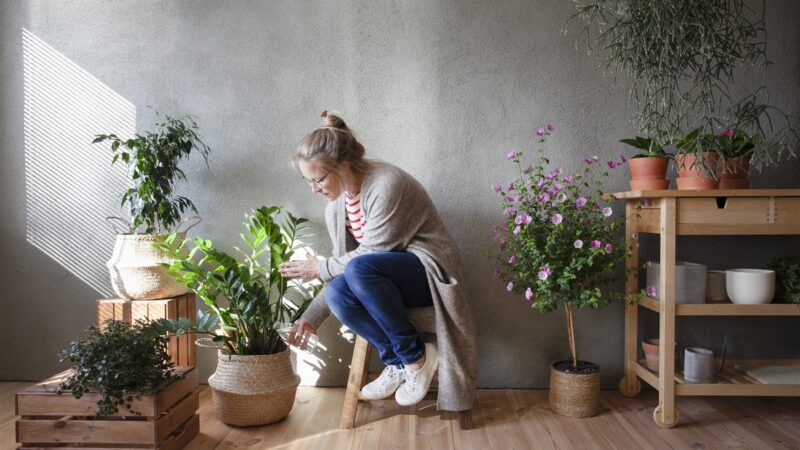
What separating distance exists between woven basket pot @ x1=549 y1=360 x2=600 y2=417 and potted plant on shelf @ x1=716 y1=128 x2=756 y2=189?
0.85 meters

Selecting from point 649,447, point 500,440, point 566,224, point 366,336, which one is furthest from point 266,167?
point 649,447

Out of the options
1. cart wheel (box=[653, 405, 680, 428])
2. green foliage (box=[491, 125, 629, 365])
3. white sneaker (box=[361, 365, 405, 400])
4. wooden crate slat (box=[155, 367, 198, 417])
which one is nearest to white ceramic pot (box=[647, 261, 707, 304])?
green foliage (box=[491, 125, 629, 365])

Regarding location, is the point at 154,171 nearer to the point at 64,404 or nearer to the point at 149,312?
the point at 149,312

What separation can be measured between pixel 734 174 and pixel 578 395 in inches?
38.6

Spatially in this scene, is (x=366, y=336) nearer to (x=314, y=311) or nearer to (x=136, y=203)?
(x=314, y=311)

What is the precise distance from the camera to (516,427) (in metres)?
1.96

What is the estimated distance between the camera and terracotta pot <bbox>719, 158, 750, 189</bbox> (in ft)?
6.45

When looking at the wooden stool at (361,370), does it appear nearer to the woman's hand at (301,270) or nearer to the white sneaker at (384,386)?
the white sneaker at (384,386)

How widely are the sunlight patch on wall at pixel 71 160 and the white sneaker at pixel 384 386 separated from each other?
134cm

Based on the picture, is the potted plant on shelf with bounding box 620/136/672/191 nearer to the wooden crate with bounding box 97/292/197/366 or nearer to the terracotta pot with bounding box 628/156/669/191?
the terracotta pot with bounding box 628/156/669/191

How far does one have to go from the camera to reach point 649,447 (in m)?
1.79

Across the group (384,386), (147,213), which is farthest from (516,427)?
(147,213)

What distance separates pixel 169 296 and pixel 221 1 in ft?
4.22

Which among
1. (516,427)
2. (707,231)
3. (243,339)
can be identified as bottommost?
(516,427)
